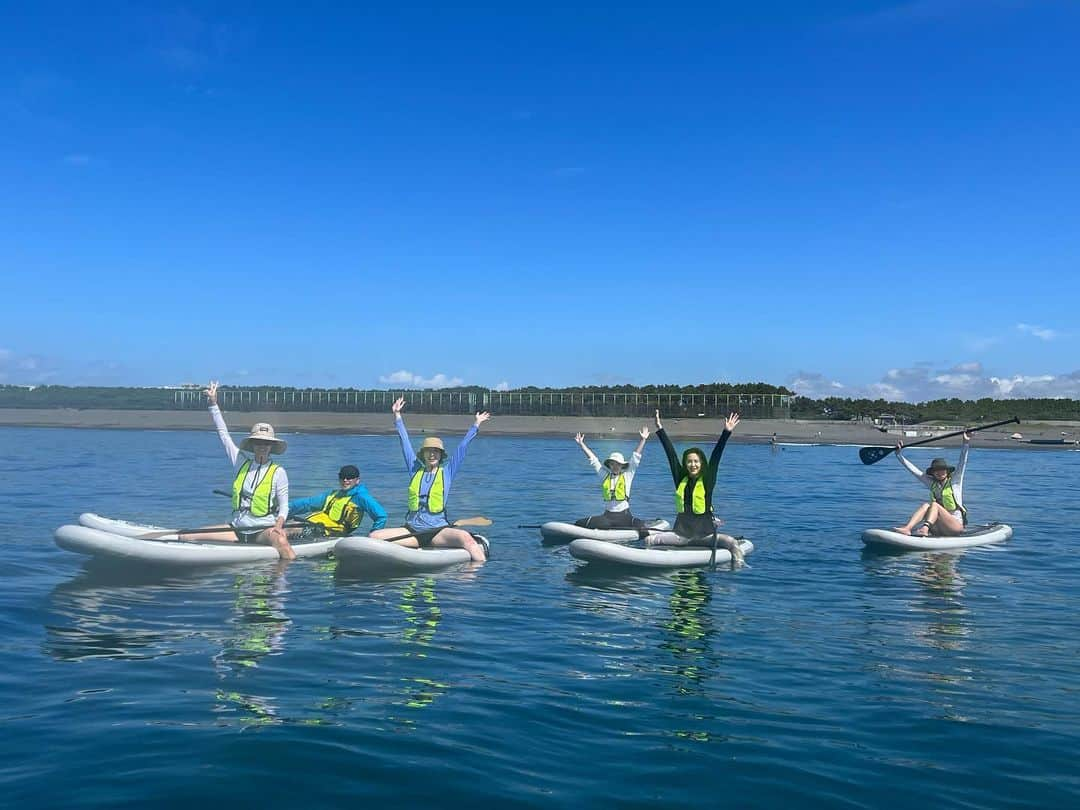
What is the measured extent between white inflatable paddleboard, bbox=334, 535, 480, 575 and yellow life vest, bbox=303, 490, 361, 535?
5.12 ft

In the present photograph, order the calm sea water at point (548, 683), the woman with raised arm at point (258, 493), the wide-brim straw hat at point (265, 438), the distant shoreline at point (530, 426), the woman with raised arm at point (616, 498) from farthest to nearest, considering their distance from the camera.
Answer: the distant shoreline at point (530, 426)
the woman with raised arm at point (616, 498)
the woman with raised arm at point (258, 493)
the wide-brim straw hat at point (265, 438)
the calm sea water at point (548, 683)

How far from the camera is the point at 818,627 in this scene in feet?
34.3

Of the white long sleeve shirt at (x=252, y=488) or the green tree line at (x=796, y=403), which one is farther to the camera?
the green tree line at (x=796, y=403)

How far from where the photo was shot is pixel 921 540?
16.3 metres

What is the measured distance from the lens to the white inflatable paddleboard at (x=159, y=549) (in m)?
12.3

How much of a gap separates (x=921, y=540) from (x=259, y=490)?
11903 millimetres

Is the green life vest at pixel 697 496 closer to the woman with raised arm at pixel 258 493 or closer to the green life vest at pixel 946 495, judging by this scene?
the green life vest at pixel 946 495

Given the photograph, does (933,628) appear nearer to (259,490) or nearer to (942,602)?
(942,602)

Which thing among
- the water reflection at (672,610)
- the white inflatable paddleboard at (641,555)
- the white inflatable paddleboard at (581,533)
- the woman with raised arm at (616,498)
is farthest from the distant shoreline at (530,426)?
the water reflection at (672,610)

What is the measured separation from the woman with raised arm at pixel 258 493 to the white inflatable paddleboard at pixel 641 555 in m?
4.60

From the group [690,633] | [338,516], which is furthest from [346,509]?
[690,633]

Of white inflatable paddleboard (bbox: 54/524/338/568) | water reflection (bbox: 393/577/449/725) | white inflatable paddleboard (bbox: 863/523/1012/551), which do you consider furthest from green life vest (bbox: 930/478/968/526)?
white inflatable paddleboard (bbox: 54/524/338/568)

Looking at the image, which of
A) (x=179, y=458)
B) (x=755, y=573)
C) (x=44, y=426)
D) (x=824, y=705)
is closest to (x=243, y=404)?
(x=44, y=426)

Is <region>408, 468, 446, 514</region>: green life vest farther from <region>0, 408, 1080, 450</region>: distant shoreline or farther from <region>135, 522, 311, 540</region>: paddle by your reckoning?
<region>0, 408, 1080, 450</region>: distant shoreline
